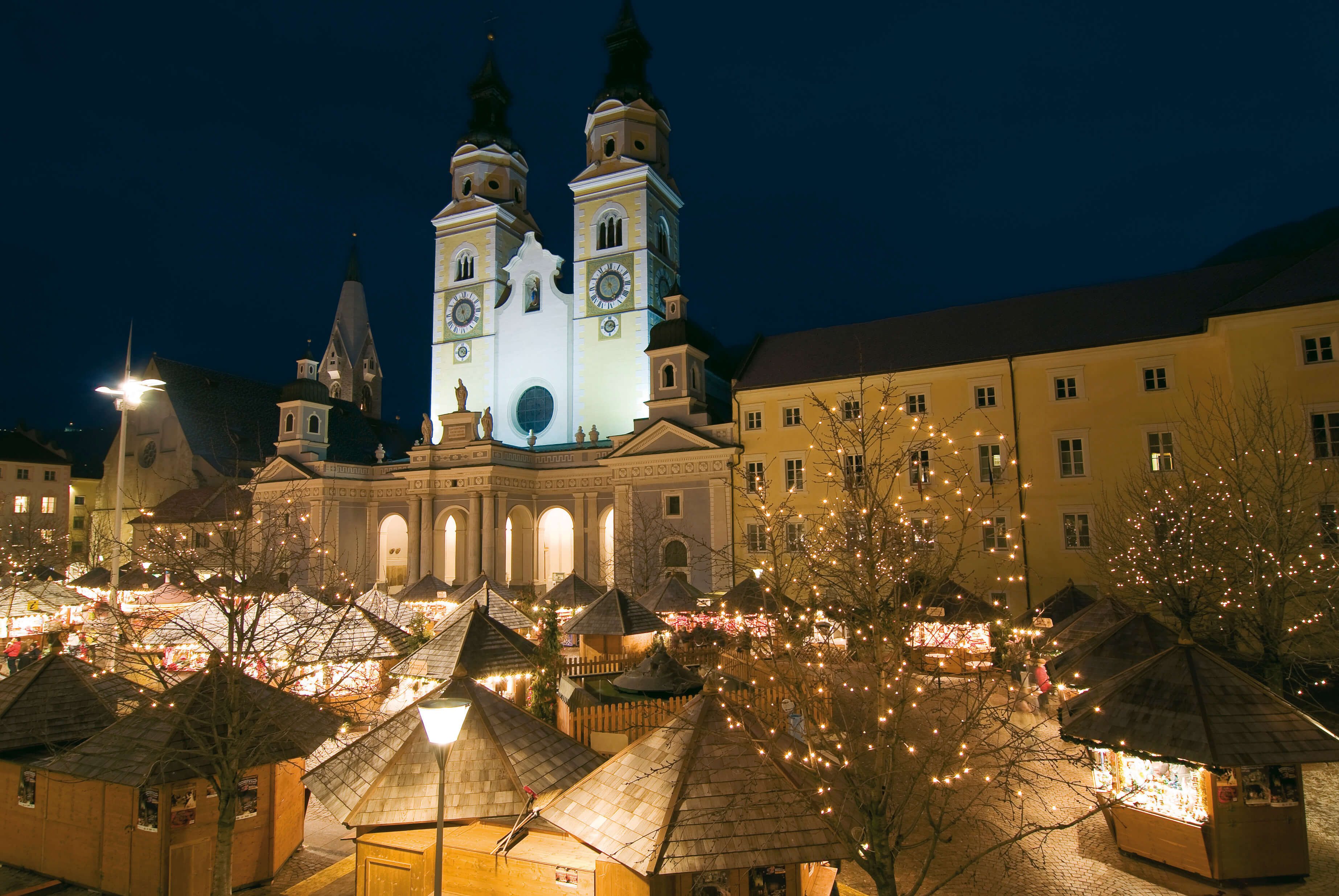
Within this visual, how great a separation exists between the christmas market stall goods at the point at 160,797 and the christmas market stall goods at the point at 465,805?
45.0 inches

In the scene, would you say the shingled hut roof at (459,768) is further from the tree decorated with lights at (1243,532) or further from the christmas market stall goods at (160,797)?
the tree decorated with lights at (1243,532)

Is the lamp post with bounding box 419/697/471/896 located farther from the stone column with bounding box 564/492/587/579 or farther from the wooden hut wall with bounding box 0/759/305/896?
the stone column with bounding box 564/492/587/579

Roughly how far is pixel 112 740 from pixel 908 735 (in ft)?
41.3

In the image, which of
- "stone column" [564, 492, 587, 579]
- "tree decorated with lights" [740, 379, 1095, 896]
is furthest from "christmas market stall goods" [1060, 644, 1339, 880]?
"stone column" [564, 492, 587, 579]

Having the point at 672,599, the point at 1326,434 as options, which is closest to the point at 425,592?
the point at 672,599

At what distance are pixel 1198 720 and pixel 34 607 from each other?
25.6 m

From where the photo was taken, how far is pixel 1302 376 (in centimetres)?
2309

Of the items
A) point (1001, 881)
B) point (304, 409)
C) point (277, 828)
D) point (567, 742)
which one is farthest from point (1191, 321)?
point (304, 409)

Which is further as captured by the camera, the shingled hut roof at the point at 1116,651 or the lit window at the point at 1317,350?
the lit window at the point at 1317,350

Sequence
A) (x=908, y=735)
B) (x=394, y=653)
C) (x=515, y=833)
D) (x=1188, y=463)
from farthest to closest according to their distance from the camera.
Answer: (x=1188, y=463) < (x=394, y=653) < (x=908, y=735) < (x=515, y=833)

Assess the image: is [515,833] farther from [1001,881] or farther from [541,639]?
[541,639]

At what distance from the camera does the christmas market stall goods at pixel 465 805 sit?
8117mm

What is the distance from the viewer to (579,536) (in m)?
39.8

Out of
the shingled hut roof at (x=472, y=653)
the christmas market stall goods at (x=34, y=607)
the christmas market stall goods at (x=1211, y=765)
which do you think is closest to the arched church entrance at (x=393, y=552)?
the christmas market stall goods at (x=34, y=607)
